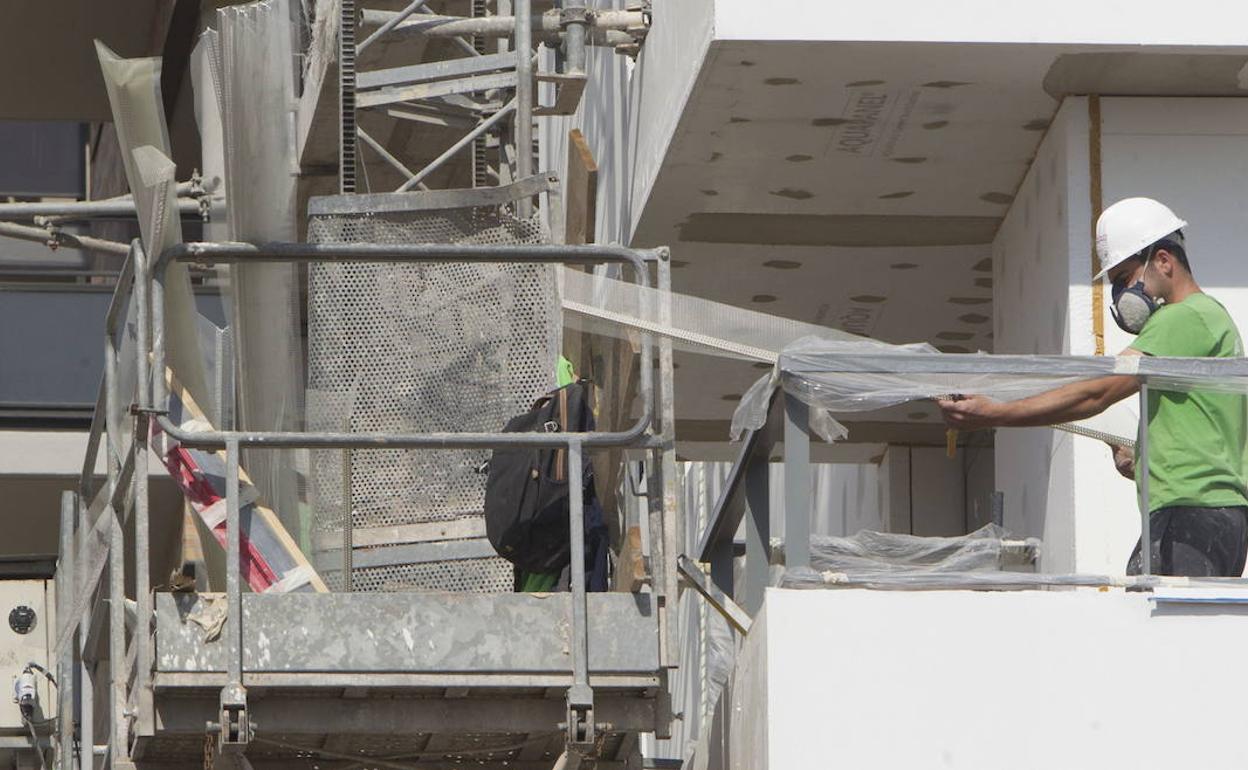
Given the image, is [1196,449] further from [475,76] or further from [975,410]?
[475,76]

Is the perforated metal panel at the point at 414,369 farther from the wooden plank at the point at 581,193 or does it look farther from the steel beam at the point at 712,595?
the steel beam at the point at 712,595

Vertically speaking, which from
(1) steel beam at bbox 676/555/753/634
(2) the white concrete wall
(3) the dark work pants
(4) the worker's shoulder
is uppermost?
(2) the white concrete wall

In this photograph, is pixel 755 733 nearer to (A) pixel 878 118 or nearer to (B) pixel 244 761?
(B) pixel 244 761

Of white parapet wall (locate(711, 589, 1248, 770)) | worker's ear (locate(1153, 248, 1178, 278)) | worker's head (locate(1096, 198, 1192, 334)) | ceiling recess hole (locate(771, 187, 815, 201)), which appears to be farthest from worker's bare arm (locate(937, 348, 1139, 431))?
ceiling recess hole (locate(771, 187, 815, 201))

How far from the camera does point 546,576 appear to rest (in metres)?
8.88

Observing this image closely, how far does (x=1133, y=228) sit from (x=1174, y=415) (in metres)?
0.69

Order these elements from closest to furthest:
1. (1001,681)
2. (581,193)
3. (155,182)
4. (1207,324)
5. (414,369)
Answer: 1. (1001,681)
2. (1207,324)
3. (155,182)
4. (414,369)
5. (581,193)

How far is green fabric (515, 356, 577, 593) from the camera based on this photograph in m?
8.87

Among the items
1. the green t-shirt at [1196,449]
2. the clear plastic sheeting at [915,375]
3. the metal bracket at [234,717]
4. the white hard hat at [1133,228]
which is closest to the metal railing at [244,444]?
the metal bracket at [234,717]

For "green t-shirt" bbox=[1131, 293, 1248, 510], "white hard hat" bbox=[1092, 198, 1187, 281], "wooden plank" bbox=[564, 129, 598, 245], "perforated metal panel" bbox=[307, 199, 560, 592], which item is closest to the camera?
"green t-shirt" bbox=[1131, 293, 1248, 510]

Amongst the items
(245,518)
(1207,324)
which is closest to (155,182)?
(245,518)

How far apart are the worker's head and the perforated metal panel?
83.7 inches

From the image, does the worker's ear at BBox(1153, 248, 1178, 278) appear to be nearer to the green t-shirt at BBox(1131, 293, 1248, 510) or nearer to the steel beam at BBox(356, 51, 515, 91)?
the green t-shirt at BBox(1131, 293, 1248, 510)

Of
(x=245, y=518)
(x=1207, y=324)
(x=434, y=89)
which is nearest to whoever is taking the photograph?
(x=1207, y=324)
